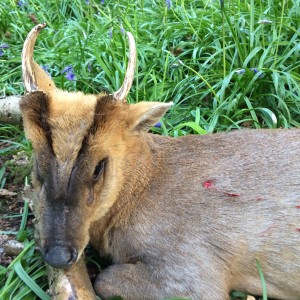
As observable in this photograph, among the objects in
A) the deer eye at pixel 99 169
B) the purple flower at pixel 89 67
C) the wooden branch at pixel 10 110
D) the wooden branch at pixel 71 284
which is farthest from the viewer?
the purple flower at pixel 89 67

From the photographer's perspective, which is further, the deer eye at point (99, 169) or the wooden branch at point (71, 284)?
the deer eye at point (99, 169)

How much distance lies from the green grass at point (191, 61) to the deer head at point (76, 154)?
5.58ft

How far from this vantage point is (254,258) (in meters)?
4.77

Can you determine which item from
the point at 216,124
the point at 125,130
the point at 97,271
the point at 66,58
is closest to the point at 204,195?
the point at 125,130

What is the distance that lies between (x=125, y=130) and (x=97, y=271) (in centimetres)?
126

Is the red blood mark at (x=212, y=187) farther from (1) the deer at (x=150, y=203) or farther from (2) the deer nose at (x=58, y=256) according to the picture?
(2) the deer nose at (x=58, y=256)

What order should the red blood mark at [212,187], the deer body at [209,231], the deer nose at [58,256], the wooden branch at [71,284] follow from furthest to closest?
the red blood mark at [212,187] → the deer body at [209,231] → the wooden branch at [71,284] → the deer nose at [58,256]

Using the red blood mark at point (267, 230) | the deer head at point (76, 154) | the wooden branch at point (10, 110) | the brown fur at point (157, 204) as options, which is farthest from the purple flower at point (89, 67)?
the red blood mark at point (267, 230)

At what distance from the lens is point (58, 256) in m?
4.29

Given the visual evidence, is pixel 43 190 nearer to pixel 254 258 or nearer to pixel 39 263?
pixel 39 263

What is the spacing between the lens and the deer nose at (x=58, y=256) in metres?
4.29

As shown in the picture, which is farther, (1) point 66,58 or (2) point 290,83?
(1) point 66,58

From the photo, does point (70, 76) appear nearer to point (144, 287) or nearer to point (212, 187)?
point (212, 187)

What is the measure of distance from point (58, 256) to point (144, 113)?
138 centimetres
